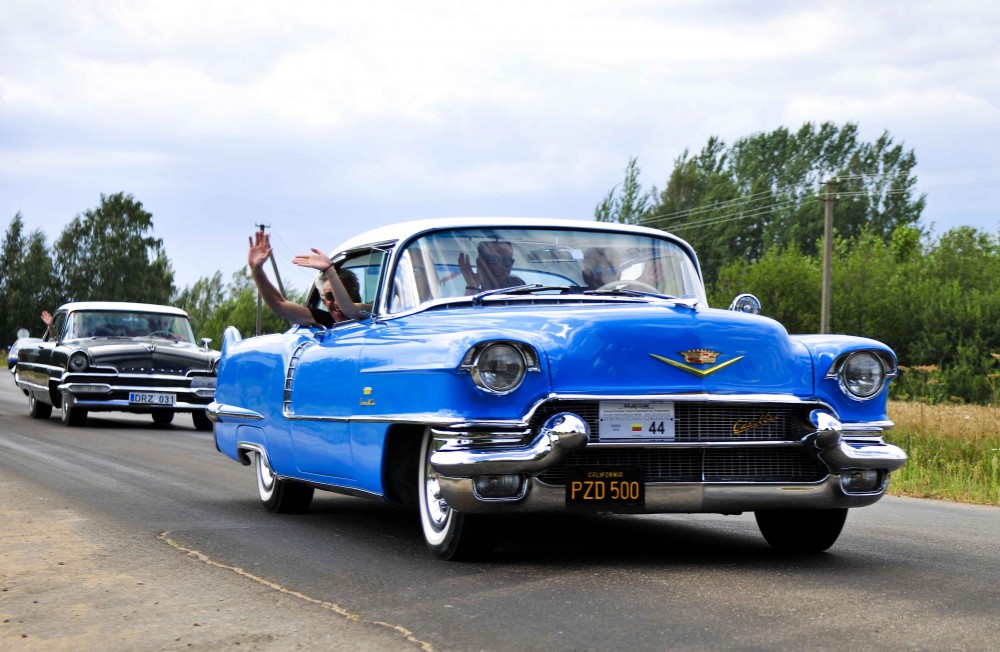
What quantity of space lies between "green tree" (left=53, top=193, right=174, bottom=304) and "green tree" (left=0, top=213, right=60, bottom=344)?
1.43 meters

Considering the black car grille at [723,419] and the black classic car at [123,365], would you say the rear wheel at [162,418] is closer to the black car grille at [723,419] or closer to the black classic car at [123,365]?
the black classic car at [123,365]

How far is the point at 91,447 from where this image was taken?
47.3 ft

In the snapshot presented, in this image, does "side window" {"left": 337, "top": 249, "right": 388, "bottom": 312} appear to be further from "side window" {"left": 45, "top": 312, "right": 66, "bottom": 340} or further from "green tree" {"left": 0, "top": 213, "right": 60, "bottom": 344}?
"green tree" {"left": 0, "top": 213, "right": 60, "bottom": 344}

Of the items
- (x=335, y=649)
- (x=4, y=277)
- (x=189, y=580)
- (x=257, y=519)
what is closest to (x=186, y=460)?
(x=257, y=519)

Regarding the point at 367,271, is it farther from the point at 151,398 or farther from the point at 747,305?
the point at 151,398

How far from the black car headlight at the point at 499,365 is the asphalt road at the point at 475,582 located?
798mm

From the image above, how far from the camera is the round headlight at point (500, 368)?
5.86 meters

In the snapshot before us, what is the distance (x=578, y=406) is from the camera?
19.3 feet

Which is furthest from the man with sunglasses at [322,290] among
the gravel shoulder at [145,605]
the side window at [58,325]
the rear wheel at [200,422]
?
the side window at [58,325]

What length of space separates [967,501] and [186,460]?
6.92 meters

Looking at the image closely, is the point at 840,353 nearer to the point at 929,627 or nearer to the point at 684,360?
the point at 684,360

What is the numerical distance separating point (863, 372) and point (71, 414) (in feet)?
47.3

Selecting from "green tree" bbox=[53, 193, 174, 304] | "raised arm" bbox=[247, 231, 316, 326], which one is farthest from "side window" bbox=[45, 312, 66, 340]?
"green tree" bbox=[53, 193, 174, 304]

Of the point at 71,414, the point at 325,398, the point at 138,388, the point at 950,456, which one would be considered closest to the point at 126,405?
the point at 138,388
